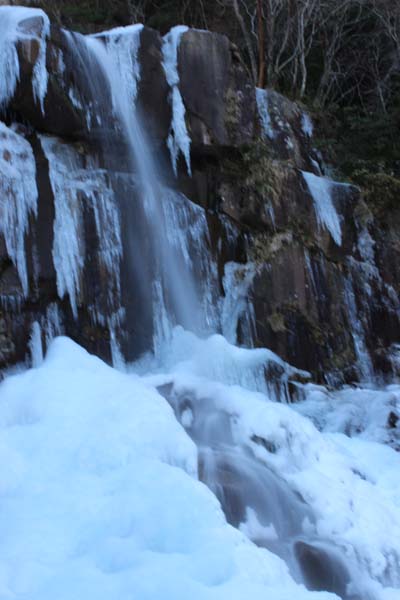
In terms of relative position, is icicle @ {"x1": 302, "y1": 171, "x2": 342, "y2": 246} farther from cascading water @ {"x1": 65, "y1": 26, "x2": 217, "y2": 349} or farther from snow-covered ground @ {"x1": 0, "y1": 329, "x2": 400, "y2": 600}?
snow-covered ground @ {"x1": 0, "y1": 329, "x2": 400, "y2": 600}

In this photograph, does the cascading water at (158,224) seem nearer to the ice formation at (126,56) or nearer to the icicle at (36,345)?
the ice formation at (126,56)

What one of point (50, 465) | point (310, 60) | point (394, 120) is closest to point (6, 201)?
point (50, 465)

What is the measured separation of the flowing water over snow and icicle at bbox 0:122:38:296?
0.09ft

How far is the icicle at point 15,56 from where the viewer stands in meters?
8.05

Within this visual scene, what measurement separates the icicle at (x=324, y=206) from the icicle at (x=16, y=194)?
424 cm

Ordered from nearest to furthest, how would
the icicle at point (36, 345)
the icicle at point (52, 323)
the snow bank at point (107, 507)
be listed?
the snow bank at point (107, 507), the icicle at point (36, 345), the icicle at point (52, 323)

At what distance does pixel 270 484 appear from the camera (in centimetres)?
461

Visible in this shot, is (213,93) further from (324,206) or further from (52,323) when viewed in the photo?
(52,323)

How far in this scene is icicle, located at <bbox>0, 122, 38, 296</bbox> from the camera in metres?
7.59

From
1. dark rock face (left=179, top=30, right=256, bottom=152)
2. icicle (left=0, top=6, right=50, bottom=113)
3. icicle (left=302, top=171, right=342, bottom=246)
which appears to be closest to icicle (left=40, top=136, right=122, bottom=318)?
icicle (left=0, top=6, right=50, bottom=113)

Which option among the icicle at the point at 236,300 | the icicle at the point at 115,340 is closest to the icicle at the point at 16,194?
the icicle at the point at 115,340

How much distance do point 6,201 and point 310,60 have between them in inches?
409

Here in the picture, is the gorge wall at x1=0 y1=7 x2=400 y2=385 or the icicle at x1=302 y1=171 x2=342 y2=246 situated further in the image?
the icicle at x1=302 y1=171 x2=342 y2=246

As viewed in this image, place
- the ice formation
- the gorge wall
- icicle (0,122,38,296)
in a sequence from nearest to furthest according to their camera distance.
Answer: icicle (0,122,38,296)
the gorge wall
the ice formation
